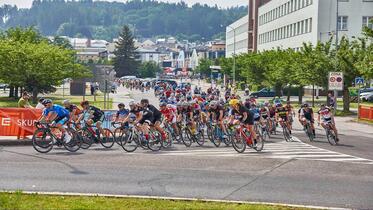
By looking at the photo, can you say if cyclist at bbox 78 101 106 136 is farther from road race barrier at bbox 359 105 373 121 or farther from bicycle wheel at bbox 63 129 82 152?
road race barrier at bbox 359 105 373 121

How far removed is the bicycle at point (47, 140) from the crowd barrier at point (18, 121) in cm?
308

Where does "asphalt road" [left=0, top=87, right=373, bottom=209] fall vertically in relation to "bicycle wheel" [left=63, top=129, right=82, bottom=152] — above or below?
below

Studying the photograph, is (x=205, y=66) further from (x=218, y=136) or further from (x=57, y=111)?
(x=57, y=111)

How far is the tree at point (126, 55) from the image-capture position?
146m

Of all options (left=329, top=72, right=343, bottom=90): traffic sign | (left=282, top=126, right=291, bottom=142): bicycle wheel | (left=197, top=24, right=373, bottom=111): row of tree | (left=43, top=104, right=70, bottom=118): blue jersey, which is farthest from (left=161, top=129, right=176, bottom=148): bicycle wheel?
(left=329, top=72, right=343, bottom=90): traffic sign

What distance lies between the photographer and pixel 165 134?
890 inches

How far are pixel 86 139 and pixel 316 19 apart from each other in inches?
2290

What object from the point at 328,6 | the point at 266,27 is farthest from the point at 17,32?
the point at 266,27

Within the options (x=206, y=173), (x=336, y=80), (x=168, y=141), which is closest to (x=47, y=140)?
(x=168, y=141)

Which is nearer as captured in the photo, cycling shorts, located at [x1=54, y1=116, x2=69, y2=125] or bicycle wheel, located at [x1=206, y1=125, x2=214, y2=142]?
cycling shorts, located at [x1=54, y1=116, x2=69, y2=125]

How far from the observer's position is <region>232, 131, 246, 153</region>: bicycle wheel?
21500mm

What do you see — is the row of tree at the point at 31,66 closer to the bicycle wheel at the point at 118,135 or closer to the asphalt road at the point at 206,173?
the asphalt road at the point at 206,173

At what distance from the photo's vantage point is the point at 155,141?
2214 cm

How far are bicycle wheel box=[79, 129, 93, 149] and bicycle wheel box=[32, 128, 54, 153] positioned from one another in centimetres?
132
